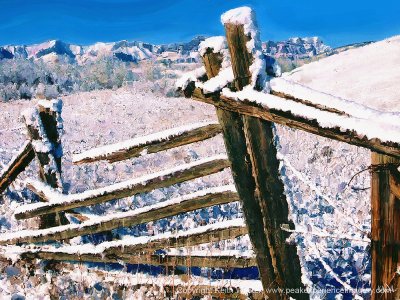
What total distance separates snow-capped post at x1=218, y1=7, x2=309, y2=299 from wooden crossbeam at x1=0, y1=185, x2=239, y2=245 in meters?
0.51

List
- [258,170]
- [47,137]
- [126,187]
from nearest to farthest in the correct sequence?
[258,170] → [126,187] → [47,137]

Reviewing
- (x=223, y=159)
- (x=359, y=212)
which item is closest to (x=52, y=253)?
(x=223, y=159)

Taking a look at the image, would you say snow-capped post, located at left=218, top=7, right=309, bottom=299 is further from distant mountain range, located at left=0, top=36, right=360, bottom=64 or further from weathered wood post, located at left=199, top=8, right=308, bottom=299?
distant mountain range, located at left=0, top=36, right=360, bottom=64

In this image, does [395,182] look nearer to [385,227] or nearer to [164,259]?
[385,227]

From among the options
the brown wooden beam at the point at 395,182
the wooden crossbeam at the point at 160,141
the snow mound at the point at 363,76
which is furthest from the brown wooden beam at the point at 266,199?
the snow mound at the point at 363,76

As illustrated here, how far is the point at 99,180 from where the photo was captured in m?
9.95

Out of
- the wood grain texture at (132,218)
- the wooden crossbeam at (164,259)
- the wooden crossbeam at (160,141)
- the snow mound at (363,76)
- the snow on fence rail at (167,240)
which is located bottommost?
the wooden crossbeam at (164,259)

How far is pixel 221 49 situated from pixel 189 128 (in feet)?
3.20

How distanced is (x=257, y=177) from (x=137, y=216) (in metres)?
1.81

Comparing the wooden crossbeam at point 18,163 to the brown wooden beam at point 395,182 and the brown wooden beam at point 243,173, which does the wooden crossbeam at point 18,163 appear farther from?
the brown wooden beam at point 395,182

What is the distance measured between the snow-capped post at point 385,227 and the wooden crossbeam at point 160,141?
1.35 metres

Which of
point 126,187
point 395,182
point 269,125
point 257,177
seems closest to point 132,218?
point 126,187

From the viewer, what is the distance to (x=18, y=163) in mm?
5328

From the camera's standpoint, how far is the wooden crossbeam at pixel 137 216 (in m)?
3.68
